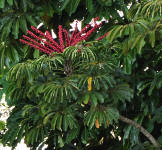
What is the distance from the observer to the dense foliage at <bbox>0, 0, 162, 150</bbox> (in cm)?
212

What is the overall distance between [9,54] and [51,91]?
851 millimetres

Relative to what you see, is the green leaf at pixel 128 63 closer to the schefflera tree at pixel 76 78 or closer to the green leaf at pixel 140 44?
the schefflera tree at pixel 76 78

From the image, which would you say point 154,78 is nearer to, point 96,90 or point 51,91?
point 96,90

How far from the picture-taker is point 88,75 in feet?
7.04

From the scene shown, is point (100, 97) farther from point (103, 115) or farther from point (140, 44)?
point (140, 44)

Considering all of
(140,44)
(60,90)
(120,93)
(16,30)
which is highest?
(16,30)

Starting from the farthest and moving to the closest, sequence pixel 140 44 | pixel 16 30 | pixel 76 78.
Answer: pixel 16 30
pixel 76 78
pixel 140 44

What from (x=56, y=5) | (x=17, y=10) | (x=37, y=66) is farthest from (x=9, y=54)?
(x=37, y=66)

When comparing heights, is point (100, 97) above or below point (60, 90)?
below

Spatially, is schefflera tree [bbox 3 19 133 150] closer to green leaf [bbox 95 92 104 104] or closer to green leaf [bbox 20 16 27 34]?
green leaf [bbox 95 92 104 104]

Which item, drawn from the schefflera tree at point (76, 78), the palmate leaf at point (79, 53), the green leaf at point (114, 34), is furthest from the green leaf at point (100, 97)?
the green leaf at point (114, 34)

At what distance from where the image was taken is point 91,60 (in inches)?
83.4

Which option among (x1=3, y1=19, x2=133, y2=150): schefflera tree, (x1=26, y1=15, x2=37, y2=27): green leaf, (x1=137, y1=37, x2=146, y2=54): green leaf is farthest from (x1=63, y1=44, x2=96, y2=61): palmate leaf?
(x1=26, y1=15, x2=37, y2=27): green leaf

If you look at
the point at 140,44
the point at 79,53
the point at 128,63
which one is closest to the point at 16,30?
the point at 79,53
